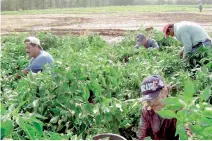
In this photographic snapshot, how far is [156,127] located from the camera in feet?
8.47

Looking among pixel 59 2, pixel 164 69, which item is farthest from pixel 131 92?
pixel 59 2

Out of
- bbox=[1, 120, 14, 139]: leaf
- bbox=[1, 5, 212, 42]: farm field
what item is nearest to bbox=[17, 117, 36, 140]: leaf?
bbox=[1, 120, 14, 139]: leaf

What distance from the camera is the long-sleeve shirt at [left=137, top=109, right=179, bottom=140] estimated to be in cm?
251

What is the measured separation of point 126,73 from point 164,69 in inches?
19.9

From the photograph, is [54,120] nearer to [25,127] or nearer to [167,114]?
Result: [25,127]

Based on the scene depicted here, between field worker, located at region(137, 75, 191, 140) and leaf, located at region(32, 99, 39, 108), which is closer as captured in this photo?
field worker, located at region(137, 75, 191, 140)

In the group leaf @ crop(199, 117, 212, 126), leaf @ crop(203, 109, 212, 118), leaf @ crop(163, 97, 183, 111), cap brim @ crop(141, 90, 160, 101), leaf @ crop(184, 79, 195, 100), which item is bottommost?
cap brim @ crop(141, 90, 160, 101)

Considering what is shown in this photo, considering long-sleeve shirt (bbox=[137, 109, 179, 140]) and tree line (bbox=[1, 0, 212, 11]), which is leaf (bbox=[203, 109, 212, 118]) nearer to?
long-sleeve shirt (bbox=[137, 109, 179, 140])

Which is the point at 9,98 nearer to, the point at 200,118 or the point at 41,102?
the point at 41,102

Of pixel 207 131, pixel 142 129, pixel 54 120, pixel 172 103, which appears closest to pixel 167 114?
pixel 172 103

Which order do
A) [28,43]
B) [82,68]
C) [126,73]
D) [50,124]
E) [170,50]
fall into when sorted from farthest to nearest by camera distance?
[170,50] → [28,43] → [126,73] → [82,68] → [50,124]

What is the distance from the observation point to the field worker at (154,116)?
2.51 metres

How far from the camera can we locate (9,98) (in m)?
2.81

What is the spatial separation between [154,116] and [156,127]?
0.07 meters
